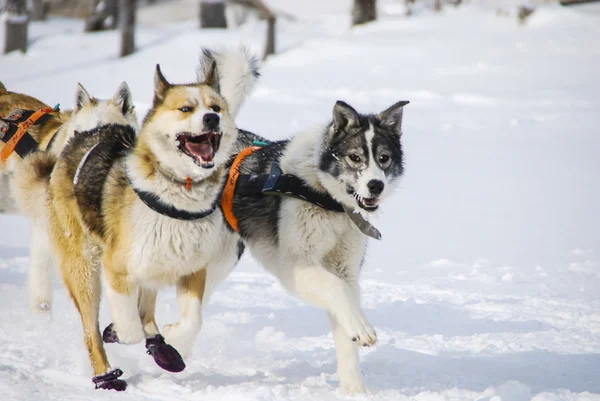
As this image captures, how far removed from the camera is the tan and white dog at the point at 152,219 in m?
3.70

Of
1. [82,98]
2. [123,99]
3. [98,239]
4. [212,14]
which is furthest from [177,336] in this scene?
[212,14]

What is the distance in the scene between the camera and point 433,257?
24.5 feet

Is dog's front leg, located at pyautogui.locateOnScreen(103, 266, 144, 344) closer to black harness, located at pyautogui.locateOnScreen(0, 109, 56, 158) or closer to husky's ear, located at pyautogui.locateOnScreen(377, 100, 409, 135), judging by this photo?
husky's ear, located at pyautogui.locateOnScreen(377, 100, 409, 135)

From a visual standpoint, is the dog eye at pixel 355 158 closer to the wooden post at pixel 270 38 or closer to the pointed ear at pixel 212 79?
the pointed ear at pixel 212 79

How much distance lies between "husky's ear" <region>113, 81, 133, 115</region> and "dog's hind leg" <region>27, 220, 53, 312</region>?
1028mm

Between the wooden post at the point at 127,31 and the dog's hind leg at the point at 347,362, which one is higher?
the dog's hind leg at the point at 347,362

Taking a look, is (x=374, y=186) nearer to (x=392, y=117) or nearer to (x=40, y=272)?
(x=392, y=117)

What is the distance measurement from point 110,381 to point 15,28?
19.8 m

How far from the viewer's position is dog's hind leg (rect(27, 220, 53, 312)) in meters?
5.25

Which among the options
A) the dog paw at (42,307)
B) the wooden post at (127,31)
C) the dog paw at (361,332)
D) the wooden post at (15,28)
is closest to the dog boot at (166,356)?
the dog paw at (361,332)

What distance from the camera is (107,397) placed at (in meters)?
3.69

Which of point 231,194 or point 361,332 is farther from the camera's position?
point 231,194

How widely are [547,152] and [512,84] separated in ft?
17.0

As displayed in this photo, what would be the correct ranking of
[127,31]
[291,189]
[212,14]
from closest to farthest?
[291,189]
[127,31]
[212,14]
